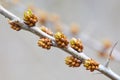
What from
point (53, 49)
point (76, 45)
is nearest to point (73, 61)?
point (76, 45)

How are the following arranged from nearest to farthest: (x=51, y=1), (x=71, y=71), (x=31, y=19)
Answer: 1. (x=31, y=19)
2. (x=71, y=71)
3. (x=51, y=1)

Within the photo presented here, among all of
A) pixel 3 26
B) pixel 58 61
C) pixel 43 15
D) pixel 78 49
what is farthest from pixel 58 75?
pixel 78 49

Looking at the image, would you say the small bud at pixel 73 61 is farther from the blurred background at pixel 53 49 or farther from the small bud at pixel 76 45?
the blurred background at pixel 53 49

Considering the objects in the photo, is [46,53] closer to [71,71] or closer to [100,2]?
[71,71]

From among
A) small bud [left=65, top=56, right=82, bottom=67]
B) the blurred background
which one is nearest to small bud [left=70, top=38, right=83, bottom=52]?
small bud [left=65, top=56, right=82, bottom=67]

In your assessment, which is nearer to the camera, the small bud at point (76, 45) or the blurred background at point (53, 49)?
the small bud at point (76, 45)

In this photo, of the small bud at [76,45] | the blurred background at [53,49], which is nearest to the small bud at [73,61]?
the small bud at [76,45]

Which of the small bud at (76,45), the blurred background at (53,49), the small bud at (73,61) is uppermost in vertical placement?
the blurred background at (53,49)

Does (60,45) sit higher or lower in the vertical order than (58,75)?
lower

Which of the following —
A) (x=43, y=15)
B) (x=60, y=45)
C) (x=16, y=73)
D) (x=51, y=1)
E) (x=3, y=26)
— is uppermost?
(x=51, y=1)

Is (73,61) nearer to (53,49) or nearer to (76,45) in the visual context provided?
(76,45)
